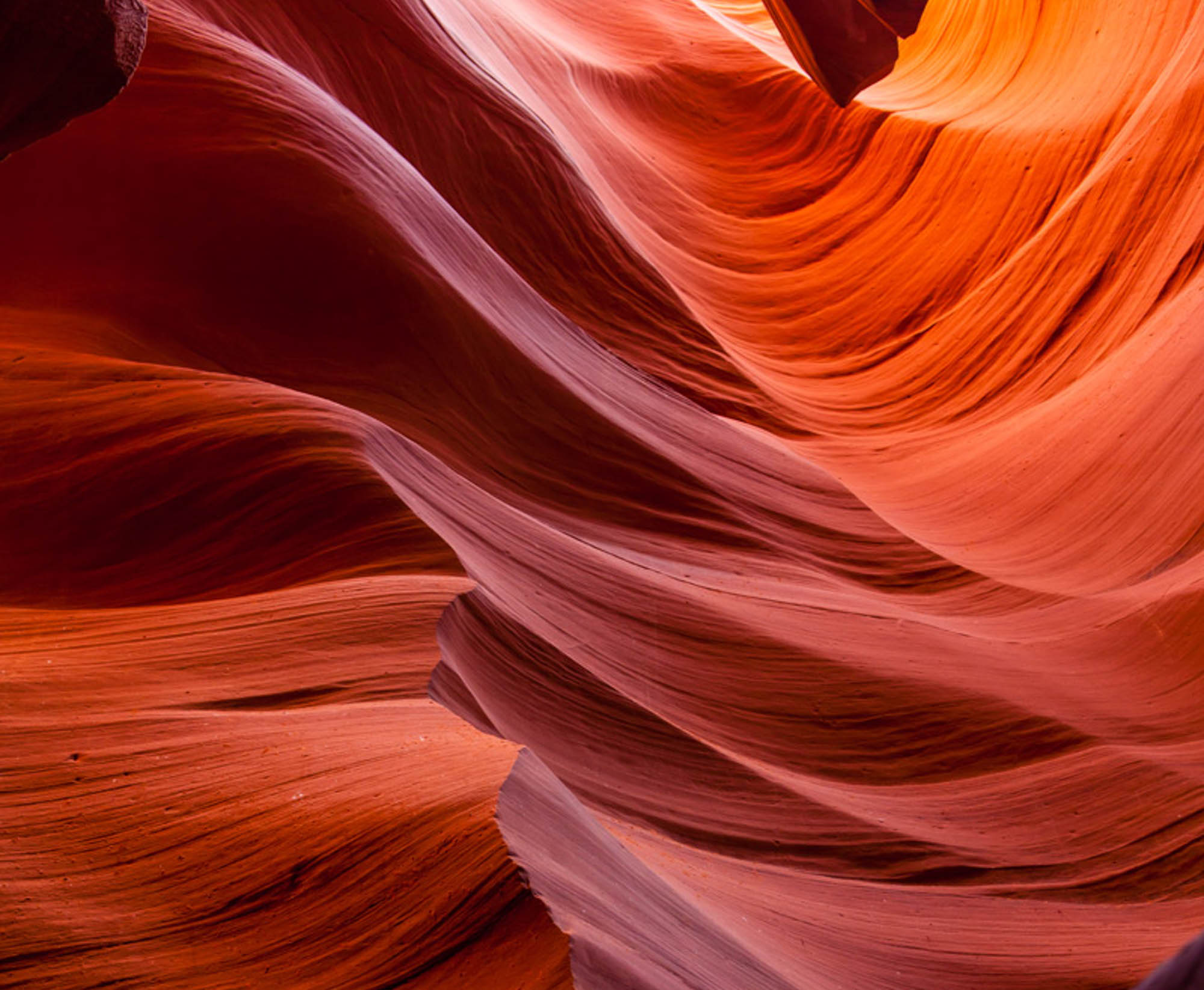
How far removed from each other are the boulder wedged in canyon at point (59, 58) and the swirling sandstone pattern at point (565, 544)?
30.8 inches

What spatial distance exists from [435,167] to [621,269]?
2.46ft

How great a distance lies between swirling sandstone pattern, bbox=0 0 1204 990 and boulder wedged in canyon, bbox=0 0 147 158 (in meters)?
0.78

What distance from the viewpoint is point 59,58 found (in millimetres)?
1679

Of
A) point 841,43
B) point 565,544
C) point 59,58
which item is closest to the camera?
point 59,58

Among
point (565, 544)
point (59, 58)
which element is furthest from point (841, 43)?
point (59, 58)

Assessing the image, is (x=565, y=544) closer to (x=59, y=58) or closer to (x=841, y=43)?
(x=59, y=58)

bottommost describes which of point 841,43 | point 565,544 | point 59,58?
point 565,544

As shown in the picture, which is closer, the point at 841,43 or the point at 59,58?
the point at 59,58

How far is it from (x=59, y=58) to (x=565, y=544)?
5.12 ft

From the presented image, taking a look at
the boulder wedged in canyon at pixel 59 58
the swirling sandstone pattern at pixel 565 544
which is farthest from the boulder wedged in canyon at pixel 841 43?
the boulder wedged in canyon at pixel 59 58

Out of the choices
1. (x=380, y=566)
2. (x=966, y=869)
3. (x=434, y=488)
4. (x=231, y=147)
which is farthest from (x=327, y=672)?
(x=231, y=147)

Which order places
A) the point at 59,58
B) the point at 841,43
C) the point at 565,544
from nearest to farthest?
the point at 59,58 → the point at 565,544 → the point at 841,43

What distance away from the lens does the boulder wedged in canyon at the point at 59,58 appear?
5.30 ft

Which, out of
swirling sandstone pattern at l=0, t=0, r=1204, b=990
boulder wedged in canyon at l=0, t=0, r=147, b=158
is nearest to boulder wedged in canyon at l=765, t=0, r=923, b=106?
swirling sandstone pattern at l=0, t=0, r=1204, b=990
